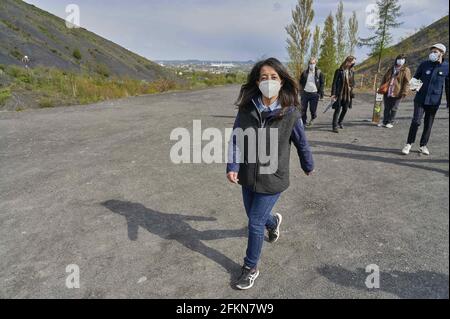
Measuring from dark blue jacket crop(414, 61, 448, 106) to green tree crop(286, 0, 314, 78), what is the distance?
58.4 ft

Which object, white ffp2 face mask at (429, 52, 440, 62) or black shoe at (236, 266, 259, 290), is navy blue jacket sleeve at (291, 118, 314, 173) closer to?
black shoe at (236, 266, 259, 290)

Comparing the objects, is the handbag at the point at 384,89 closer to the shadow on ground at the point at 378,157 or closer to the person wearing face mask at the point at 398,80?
the person wearing face mask at the point at 398,80

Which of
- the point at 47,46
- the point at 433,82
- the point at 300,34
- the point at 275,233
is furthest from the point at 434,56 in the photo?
the point at 47,46

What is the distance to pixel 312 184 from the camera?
473 centimetres

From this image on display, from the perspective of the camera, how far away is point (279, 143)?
250 centimetres

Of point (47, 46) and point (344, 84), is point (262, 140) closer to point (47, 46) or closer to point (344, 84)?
point (344, 84)

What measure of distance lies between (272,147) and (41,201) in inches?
148

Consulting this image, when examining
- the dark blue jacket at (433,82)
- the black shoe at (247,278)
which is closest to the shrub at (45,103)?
the black shoe at (247,278)

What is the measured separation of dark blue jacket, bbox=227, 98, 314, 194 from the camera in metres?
2.47

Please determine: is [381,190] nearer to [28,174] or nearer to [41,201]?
[41,201]

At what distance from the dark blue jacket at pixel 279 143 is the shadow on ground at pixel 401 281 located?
1.01 metres

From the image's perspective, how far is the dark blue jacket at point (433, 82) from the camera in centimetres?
509

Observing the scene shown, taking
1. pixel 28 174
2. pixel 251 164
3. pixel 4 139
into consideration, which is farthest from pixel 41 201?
pixel 4 139
